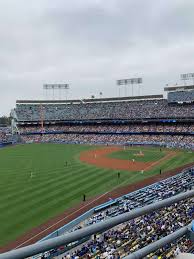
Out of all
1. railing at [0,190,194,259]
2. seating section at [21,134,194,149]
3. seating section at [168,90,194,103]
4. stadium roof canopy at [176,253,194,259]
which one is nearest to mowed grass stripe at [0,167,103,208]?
stadium roof canopy at [176,253,194,259]

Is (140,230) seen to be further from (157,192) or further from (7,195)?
(7,195)

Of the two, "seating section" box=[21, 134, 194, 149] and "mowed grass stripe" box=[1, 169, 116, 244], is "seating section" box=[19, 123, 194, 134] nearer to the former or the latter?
"seating section" box=[21, 134, 194, 149]

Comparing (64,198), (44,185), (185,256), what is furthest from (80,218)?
(185,256)

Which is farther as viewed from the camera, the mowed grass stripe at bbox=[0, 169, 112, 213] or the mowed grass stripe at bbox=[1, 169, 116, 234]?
the mowed grass stripe at bbox=[0, 169, 112, 213]

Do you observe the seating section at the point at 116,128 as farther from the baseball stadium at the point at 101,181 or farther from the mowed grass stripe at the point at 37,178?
the mowed grass stripe at the point at 37,178

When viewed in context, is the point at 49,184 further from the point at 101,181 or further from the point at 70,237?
the point at 70,237

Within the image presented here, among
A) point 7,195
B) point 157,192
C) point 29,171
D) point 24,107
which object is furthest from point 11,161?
point 24,107
